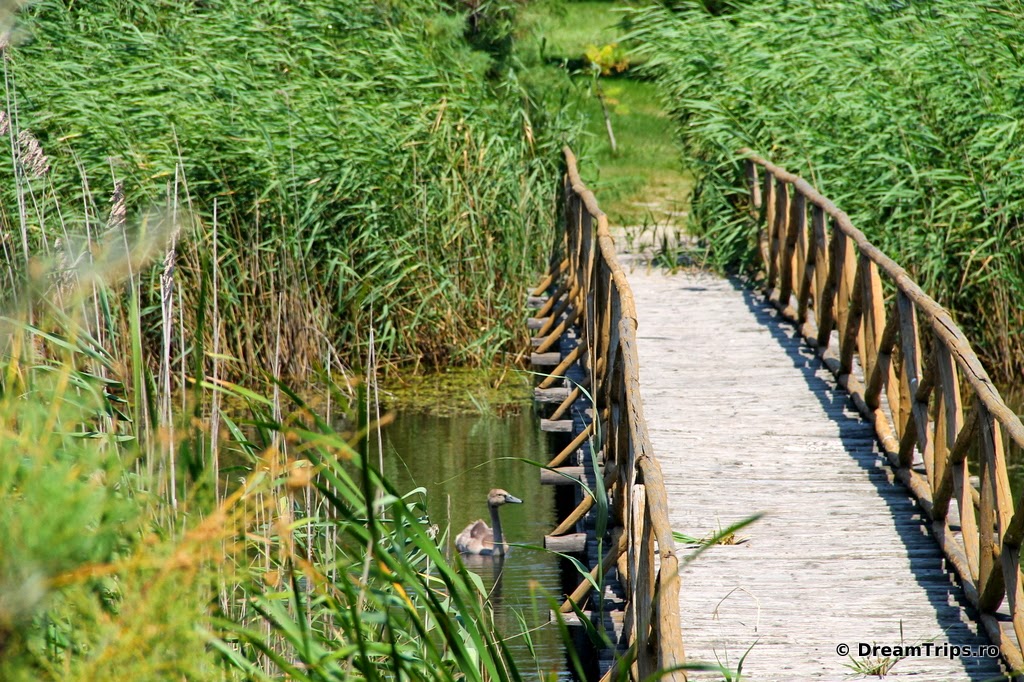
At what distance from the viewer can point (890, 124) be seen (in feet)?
26.8

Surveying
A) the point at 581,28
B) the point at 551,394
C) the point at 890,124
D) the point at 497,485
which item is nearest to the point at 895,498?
the point at 551,394

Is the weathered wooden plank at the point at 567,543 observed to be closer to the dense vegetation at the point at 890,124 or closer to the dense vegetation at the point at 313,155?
the dense vegetation at the point at 313,155

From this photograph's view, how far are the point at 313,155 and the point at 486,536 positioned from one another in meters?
3.26

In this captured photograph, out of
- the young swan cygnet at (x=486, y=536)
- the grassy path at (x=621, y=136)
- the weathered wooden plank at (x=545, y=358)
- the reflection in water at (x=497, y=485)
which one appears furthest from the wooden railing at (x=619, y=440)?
the grassy path at (x=621, y=136)

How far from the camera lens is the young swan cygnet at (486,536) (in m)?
6.26

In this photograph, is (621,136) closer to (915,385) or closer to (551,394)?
(551,394)

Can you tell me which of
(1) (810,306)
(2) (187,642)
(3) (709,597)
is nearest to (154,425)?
(2) (187,642)

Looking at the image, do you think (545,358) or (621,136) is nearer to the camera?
(545,358)

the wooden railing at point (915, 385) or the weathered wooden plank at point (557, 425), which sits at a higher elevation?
the wooden railing at point (915, 385)

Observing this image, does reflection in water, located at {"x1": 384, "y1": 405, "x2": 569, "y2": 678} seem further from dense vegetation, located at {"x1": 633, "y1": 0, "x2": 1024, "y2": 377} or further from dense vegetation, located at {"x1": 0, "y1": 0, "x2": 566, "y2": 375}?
dense vegetation, located at {"x1": 633, "y1": 0, "x2": 1024, "y2": 377}

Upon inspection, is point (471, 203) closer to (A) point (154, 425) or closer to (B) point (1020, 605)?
(B) point (1020, 605)

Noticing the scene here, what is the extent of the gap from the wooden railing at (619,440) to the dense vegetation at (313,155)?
61 centimetres

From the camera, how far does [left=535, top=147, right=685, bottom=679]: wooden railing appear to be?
2.96 metres

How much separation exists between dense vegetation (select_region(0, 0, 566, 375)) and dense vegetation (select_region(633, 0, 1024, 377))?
4.39 ft
